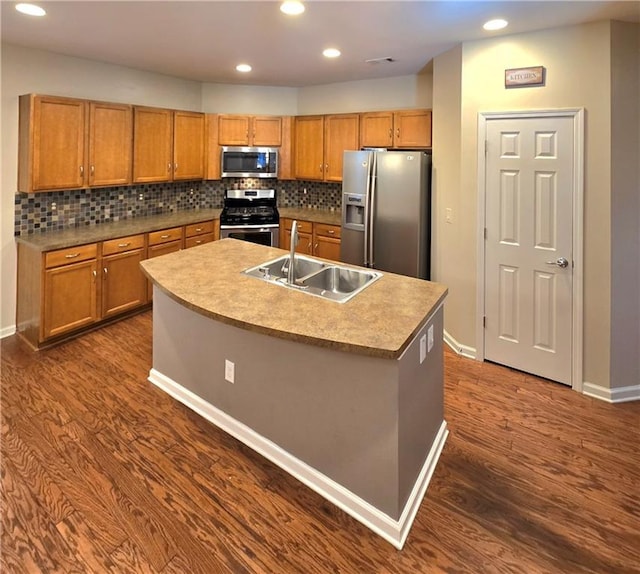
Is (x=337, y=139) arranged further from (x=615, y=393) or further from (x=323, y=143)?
(x=615, y=393)

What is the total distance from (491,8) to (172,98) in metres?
3.70

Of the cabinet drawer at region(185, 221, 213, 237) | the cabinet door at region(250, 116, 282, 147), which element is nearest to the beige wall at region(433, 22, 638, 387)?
the cabinet door at region(250, 116, 282, 147)

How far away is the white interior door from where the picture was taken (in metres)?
3.13

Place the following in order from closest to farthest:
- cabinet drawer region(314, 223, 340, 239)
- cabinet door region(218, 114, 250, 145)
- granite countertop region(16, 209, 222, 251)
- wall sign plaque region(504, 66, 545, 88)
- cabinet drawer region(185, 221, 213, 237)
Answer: wall sign plaque region(504, 66, 545, 88) < granite countertop region(16, 209, 222, 251) < cabinet drawer region(185, 221, 213, 237) < cabinet drawer region(314, 223, 340, 239) < cabinet door region(218, 114, 250, 145)

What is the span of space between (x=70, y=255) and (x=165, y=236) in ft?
3.48

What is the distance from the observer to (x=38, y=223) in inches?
161

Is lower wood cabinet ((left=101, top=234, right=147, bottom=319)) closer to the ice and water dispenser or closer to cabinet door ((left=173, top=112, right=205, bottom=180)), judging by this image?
cabinet door ((left=173, top=112, right=205, bottom=180))

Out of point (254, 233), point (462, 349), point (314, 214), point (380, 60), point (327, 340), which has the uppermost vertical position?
point (380, 60)

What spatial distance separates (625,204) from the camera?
2.98 metres

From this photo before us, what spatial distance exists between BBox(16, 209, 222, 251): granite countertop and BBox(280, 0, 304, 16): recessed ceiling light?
8.27 ft

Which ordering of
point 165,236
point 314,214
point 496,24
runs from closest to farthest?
point 496,24 → point 165,236 → point 314,214

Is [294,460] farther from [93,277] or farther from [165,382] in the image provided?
[93,277]

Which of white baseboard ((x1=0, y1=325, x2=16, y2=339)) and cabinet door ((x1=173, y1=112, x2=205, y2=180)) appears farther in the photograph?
→ cabinet door ((x1=173, y1=112, x2=205, y2=180))

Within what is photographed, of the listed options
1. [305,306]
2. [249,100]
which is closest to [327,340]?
[305,306]
